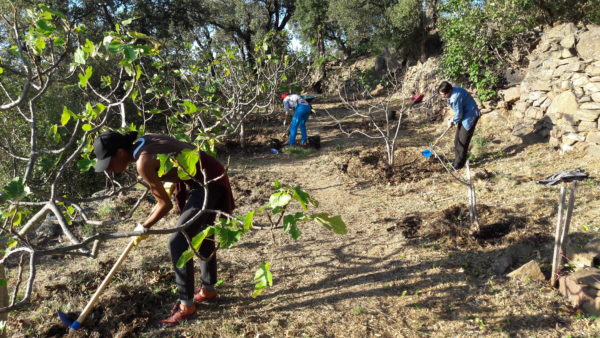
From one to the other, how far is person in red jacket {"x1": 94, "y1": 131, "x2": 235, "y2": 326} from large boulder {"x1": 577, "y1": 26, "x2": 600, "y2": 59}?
5735mm

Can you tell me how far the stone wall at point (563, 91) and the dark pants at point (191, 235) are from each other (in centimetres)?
513

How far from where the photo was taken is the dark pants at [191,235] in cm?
251

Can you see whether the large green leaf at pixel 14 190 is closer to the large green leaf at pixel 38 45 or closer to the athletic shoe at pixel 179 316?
the large green leaf at pixel 38 45

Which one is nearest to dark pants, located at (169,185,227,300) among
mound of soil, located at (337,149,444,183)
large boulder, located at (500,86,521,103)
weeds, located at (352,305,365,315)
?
weeds, located at (352,305,365,315)

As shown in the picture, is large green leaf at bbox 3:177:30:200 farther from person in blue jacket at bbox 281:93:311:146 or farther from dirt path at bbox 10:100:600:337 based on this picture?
person in blue jacket at bbox 281:93:311:146

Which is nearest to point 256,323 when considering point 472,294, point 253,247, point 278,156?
point 253,247

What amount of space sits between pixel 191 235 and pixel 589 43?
6217mm

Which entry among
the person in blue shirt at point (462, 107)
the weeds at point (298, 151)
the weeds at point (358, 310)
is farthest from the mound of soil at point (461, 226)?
the weeds at point (298, 151)

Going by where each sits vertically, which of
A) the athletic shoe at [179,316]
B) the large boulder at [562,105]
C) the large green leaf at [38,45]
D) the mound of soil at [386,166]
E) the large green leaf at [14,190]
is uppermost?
the large green leaf at [38,45]

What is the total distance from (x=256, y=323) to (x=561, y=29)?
6824 mm

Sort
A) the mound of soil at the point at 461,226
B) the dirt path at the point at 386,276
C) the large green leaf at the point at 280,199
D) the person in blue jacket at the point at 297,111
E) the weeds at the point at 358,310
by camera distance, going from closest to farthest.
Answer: the large green leaf at the point at 280,199, the dirt path at the point at 386,276, the weeds at the point at 358,310, the mound of soil at the point at 461,226, the person in blue jacket at the point at 297,111

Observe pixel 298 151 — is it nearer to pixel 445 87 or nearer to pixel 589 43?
pixel 445 87

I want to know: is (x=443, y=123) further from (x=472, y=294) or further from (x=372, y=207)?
(x=472, y=294)

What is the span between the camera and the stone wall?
519cm
